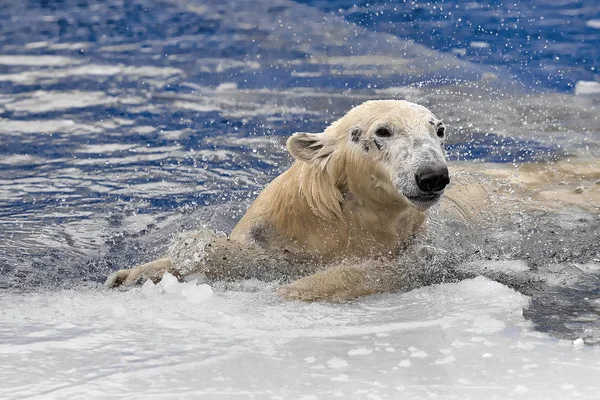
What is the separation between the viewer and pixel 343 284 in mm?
4527

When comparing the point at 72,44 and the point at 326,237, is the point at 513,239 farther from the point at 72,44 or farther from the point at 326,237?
the point at 72,44

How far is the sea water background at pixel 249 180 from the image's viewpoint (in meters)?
3.52

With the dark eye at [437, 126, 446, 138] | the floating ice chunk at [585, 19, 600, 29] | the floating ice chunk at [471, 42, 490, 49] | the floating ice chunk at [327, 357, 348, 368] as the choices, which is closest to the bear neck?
the dark eye at [437, 126, 446, 138]

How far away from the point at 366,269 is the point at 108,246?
2.02 metres

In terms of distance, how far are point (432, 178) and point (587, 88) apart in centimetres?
607

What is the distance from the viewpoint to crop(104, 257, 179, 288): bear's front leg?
4914 mm

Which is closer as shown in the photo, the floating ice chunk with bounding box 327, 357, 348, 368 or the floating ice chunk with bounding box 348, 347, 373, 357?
the floating ice chunk with bounding box 327, 357, 348, 368

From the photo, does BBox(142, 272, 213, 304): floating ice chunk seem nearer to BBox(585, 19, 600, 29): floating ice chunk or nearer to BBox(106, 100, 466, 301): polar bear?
BBox(106, 100, 466, 301): polar bear

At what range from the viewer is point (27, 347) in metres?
3.79

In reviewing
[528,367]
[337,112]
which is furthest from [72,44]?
[528,367]

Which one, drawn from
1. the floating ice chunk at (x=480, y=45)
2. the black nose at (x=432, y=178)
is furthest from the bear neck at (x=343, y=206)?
the floating ice chunk at (x=480, y=45)

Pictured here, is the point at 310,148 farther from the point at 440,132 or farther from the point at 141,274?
the point at 141,274

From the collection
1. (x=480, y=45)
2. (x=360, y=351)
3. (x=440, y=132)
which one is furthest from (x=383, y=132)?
(x=480, y=45)

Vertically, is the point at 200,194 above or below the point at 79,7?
below
